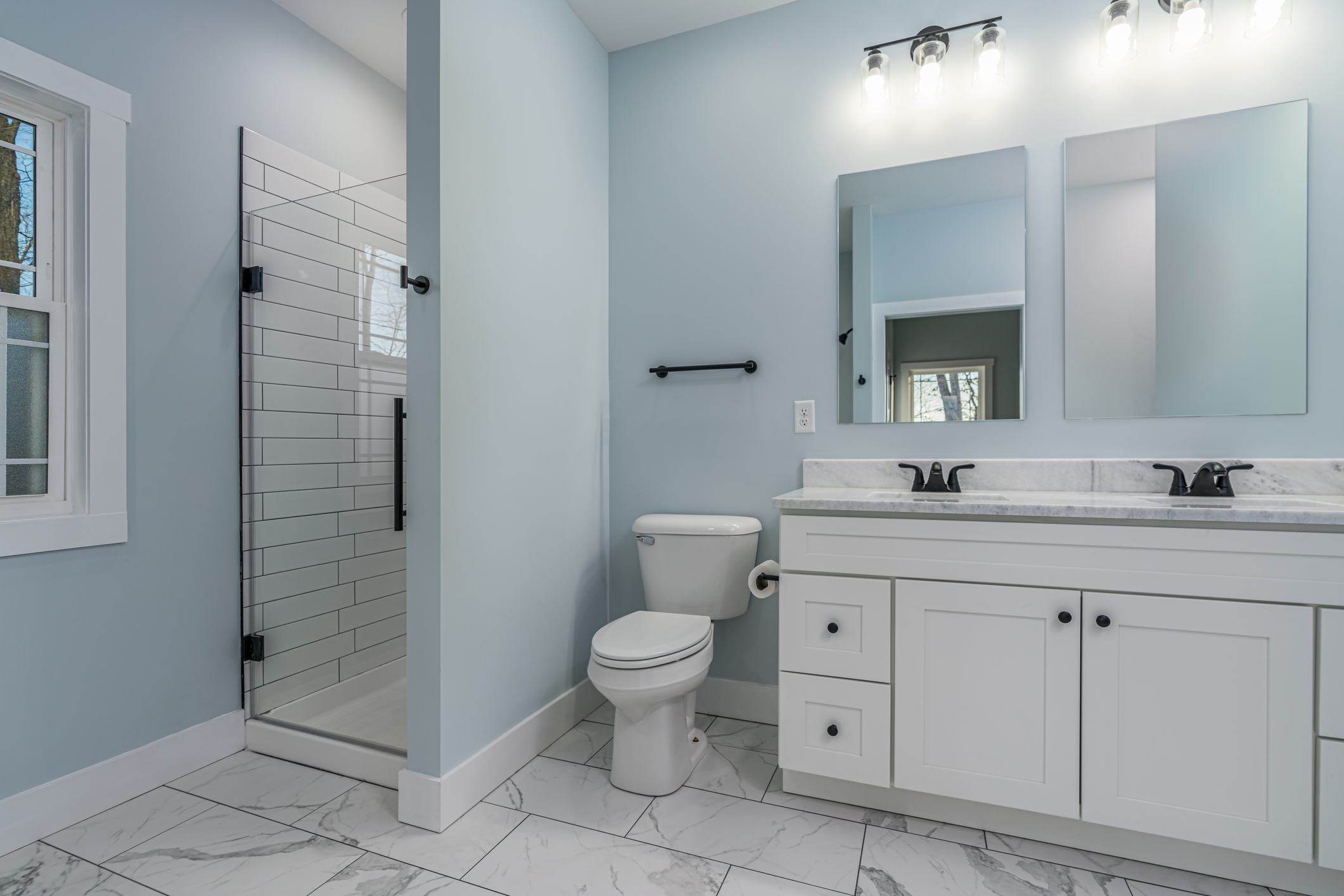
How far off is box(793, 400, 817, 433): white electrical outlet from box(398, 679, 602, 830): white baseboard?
1.27 meters

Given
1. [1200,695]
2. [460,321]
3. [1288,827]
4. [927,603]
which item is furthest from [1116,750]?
[460,321]

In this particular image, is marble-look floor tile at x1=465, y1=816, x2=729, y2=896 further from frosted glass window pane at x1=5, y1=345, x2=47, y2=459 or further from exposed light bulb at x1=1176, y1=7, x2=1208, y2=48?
exposed light bulb at x1=1176, y1=7, x2=1208, y2=48

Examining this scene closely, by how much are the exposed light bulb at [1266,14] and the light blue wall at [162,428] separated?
3.09m

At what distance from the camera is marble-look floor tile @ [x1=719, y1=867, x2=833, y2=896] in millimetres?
1384

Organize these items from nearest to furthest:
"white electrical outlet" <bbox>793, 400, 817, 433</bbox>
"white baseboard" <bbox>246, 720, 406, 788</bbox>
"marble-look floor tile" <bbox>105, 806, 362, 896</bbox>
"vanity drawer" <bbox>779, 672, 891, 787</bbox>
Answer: "marble-look floor tile" <bbox>105, 806, 362, 896</bbox>, "vanity drawer" <bbox>779, 672, 891, 787</bbox>, "white baseboard" <bbox>246, 720, 406, 788</bbox>, "white electrical outlet" <bbox>793, 400, 817, 433</bbox>

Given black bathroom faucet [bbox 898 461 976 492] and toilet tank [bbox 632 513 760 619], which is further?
toilet tank [bbox 632 513 760 619]

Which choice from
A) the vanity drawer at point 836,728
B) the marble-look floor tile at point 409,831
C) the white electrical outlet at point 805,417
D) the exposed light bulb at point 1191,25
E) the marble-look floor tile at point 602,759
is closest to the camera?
the marble-look floor tile at point 409,831

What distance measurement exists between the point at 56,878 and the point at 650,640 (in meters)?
1.46

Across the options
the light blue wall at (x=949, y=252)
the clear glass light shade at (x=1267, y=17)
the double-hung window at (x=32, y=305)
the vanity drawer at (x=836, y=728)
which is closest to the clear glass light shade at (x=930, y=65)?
the light blue wall at (x=949, y=252)

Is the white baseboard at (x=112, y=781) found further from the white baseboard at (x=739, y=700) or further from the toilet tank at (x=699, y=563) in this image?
the white baseboard at (x=739, y=700)

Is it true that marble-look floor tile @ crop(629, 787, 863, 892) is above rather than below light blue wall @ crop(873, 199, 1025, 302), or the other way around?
below

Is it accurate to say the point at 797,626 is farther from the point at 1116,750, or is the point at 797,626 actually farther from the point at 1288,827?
the point at 1288,827

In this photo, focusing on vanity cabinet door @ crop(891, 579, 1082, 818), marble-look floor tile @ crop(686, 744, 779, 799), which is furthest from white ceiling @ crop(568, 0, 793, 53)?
marble-look floor tile @ crop(686, 744, 779, 799)

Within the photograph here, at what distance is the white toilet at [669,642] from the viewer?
1724mm
